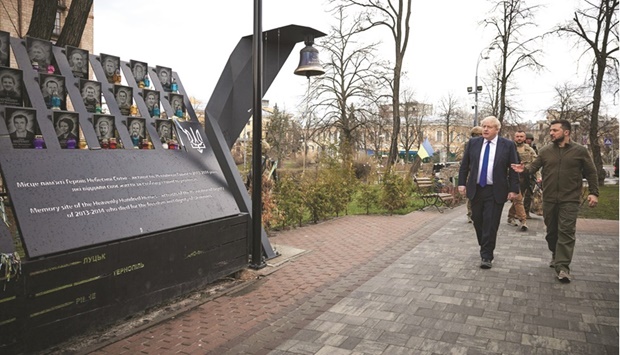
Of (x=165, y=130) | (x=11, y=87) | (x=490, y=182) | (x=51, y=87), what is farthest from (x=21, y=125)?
(x=490, y=182)

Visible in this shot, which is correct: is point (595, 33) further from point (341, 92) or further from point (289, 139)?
point (289, 139)

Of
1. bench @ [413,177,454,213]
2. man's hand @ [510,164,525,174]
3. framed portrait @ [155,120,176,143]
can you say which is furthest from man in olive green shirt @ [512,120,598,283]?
bench @ [413,177,454,213]

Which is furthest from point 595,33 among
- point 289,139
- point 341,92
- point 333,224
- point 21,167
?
point 289,139

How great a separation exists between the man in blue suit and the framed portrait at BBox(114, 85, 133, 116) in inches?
178

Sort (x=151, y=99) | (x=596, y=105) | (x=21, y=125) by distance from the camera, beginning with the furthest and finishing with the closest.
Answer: (x=596, y=105) < (x=151, y=99) < (x=21, y=125)

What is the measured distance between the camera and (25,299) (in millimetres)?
3268

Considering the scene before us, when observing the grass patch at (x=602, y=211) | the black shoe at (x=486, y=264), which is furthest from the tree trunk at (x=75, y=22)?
the grass patch at (x=602, y=211)

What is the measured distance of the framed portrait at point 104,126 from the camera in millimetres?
4750

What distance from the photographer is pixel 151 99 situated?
570cm

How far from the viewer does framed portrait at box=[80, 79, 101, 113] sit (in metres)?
4.78

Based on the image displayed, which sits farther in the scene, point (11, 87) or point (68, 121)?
point (68, 121)

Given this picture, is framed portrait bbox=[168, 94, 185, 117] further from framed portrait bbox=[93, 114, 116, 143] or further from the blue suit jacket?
the blue suit jacket

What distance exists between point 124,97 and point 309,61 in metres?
2.64

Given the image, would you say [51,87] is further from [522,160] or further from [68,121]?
[522,160]
